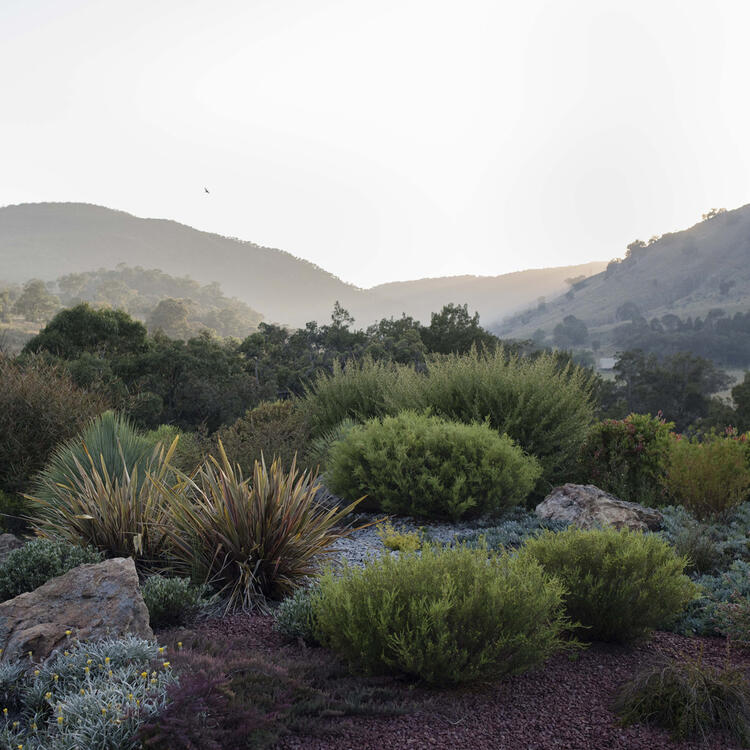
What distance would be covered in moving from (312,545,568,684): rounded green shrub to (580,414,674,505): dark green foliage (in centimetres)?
612

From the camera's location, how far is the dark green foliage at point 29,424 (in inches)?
357

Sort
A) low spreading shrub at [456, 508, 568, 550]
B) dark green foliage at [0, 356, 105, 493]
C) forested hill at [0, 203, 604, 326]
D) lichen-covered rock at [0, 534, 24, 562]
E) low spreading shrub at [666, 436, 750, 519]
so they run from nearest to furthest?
lichen-covered rock at [0, 534, 24, 562] < low spreading shrub at [456, 508, 568, 550] < low spreading shrub at [666, 436, 750, 519] < dark green foliage at [0, 356, 105, 493] < forested hill at [0, 203, 604, 326]

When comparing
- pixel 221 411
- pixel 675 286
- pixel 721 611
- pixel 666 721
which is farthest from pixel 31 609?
pixel 675 286

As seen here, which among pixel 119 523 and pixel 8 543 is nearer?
pixel 119 523

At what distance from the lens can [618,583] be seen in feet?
14.0

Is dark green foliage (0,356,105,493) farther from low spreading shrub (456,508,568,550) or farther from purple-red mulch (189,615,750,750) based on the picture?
purple-red mulch (189,615,750,750)

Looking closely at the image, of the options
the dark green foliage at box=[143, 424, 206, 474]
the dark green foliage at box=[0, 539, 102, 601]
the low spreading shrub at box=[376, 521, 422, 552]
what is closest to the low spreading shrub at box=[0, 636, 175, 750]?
the dark green foliage at box=[0, 539, 102, 601]

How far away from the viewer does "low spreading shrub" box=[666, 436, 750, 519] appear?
7.92m

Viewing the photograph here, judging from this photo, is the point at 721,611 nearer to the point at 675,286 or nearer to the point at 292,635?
the point at 292,635

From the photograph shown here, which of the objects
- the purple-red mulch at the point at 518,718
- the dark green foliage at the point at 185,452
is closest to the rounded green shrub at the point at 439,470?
the dark green foliage at the point at 185,452

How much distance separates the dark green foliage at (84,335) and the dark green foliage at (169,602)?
20.7 meters

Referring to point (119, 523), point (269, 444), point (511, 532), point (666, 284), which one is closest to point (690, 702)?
point (511, 532)

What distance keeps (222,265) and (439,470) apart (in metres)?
175

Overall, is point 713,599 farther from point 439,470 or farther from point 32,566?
point 32,566
